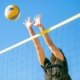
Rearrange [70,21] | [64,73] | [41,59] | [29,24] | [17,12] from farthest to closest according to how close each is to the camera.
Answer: [17,12], [70,21], [29,24], [41,59], [64,73]

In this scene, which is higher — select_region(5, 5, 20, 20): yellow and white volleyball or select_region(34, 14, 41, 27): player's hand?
select_region(5, 5, 20, 20): yellow and white volleyball

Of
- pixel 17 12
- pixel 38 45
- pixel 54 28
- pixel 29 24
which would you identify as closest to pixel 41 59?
pixel 38 45

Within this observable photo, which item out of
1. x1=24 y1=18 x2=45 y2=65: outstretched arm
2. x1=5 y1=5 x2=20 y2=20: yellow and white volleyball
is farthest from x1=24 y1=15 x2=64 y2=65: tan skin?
x1=5 y1=5 x2=20 y2=20: yellow and white volleyball

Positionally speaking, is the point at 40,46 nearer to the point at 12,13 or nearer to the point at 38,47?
the point at 38,47

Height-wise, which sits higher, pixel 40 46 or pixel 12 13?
pixel 12 13

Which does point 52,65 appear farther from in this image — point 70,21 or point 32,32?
point 70,21

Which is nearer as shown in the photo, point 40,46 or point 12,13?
point 40,46

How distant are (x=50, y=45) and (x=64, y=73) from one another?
713 mm

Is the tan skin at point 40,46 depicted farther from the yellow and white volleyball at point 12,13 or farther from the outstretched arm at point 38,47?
the yellow and white volleyball at point 12,13

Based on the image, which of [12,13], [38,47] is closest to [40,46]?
[38,47]

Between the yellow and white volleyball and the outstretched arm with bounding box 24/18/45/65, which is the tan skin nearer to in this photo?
the outstretched arm with bounding box 24/18/45/65

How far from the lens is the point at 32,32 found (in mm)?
10289

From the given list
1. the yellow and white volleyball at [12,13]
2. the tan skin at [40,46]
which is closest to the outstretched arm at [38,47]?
the tan skin at [40,46]

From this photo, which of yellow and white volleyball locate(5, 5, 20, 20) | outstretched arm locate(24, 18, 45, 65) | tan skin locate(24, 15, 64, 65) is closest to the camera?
tan skin locate(24, 15, 64, 65)
